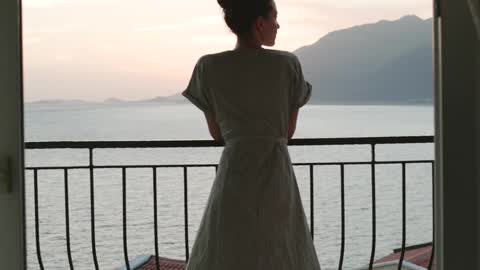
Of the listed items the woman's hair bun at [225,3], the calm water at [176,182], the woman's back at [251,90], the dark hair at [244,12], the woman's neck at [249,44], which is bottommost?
the calm water at [176,182]

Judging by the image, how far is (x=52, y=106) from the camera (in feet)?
8.99

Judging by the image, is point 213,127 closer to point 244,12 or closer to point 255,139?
point 255,139

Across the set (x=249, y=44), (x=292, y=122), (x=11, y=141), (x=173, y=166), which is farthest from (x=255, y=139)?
(x=173, y=166)

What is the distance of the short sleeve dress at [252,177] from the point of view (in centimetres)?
170

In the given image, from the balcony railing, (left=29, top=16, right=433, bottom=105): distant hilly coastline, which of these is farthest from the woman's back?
(left=29, top=16, right=433, bottom=105): distant hilly coastline

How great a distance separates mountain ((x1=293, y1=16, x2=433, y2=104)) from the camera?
110 inches

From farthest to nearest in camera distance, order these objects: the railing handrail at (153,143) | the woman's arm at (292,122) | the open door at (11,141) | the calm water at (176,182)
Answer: the calm water at (176,182), the railing handrail at (153,143), the woman's arm at (292,122), the open door at (11,141)

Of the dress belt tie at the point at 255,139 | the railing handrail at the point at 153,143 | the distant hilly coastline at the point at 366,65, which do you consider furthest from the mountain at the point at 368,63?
the dress belt tie at the point at 255,139

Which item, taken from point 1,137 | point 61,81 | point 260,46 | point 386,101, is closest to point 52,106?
point 61,81

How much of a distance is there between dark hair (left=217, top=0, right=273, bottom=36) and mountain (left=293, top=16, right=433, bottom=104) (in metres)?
0.89

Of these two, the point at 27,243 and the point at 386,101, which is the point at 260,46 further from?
the point at 386,101

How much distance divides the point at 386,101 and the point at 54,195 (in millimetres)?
1995

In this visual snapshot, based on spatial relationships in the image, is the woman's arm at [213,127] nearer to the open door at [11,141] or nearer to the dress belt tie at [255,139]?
the dress belt tie at [255,139]

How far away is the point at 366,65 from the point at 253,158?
1574mm
